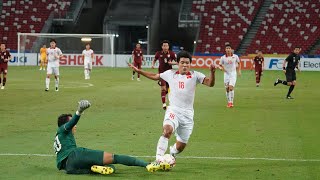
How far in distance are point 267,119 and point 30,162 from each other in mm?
10103

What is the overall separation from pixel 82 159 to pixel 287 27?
2285 inches

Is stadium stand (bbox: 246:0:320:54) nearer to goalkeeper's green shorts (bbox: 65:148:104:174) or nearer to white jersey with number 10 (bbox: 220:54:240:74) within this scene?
white jersey with number 10 (bbox: 220:54:240:74)

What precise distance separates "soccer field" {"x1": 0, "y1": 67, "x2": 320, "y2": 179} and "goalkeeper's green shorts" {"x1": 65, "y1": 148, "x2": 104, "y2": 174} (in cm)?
19

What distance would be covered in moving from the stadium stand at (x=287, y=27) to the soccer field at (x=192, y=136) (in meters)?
33.2

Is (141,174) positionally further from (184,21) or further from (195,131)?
(184,21)

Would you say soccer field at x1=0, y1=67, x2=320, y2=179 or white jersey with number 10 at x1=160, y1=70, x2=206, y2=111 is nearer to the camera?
soccer field at x1=0, y1=67, x2=320, y2=179

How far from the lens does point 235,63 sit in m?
26.0

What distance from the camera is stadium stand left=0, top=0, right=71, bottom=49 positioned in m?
70.2

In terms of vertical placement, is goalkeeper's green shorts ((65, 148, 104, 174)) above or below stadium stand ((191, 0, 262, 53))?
below

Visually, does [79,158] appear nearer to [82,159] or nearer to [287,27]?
[82,159]

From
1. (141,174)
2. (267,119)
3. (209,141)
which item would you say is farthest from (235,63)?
(141,174)

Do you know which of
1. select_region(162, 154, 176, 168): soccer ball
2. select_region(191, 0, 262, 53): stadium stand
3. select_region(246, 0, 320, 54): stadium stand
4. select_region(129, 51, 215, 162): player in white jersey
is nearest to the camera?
select_region(162, 154, 176, 168): soccer ball

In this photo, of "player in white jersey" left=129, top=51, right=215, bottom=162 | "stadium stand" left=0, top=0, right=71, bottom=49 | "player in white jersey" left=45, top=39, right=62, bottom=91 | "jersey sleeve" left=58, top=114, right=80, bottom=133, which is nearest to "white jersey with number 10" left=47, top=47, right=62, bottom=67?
"player in white jersey" left=45, top=39, right=62, bottom=91

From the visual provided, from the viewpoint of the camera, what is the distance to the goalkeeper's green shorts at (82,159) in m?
11.5
